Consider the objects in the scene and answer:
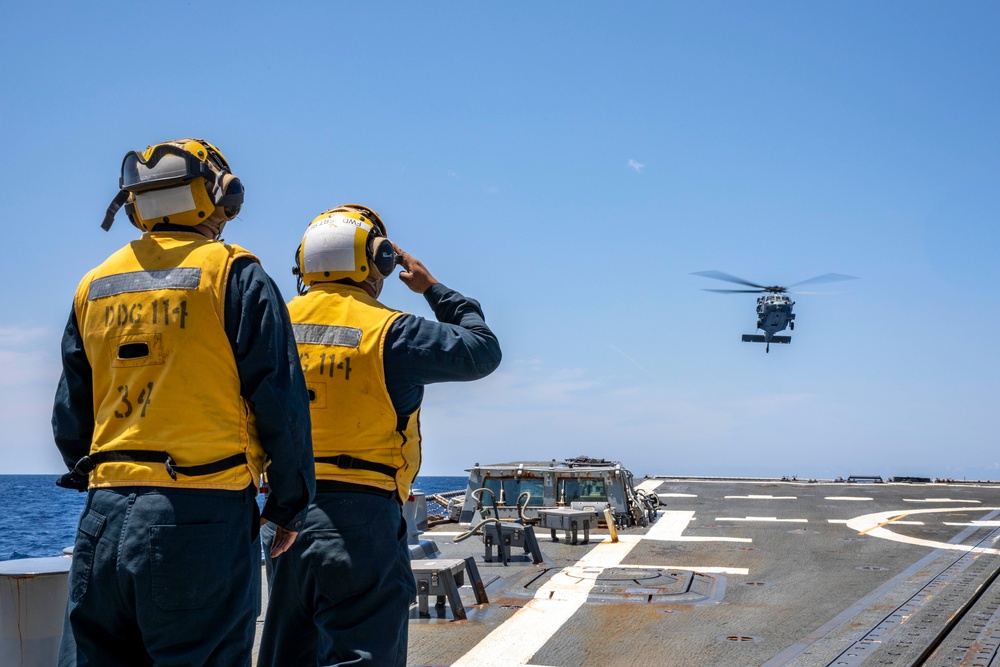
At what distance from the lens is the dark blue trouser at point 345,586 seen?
3.15 meters

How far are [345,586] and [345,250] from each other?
4.60 ft

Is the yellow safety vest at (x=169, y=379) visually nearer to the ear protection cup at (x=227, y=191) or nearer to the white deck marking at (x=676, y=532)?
the ear protection cup at (x=227, y=191)

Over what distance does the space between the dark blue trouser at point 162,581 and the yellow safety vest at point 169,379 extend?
0.08 metres

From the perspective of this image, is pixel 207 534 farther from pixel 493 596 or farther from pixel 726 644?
pixel 493 596

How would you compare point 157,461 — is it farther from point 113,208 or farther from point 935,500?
point 935,500

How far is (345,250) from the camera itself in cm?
363

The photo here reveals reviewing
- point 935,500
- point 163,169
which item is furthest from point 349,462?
point 935,500

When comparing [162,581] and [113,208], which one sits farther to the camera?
[113,208]

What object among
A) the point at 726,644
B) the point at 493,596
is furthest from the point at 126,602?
the point at 493,596

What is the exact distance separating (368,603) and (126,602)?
38.5 inches

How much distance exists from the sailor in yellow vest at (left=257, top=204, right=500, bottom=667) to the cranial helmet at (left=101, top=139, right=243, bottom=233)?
2.49ft

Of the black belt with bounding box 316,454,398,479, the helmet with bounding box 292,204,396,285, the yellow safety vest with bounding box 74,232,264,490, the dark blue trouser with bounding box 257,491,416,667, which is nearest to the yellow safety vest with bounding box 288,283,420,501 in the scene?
the black belt with bounding box 316,454,398,479

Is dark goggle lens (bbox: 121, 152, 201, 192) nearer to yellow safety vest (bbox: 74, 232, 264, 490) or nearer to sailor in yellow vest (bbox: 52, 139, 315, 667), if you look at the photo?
sailor in yellow vest (bbox: 52, 139, 315, 667)

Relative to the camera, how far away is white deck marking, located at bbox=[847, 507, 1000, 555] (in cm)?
1059
